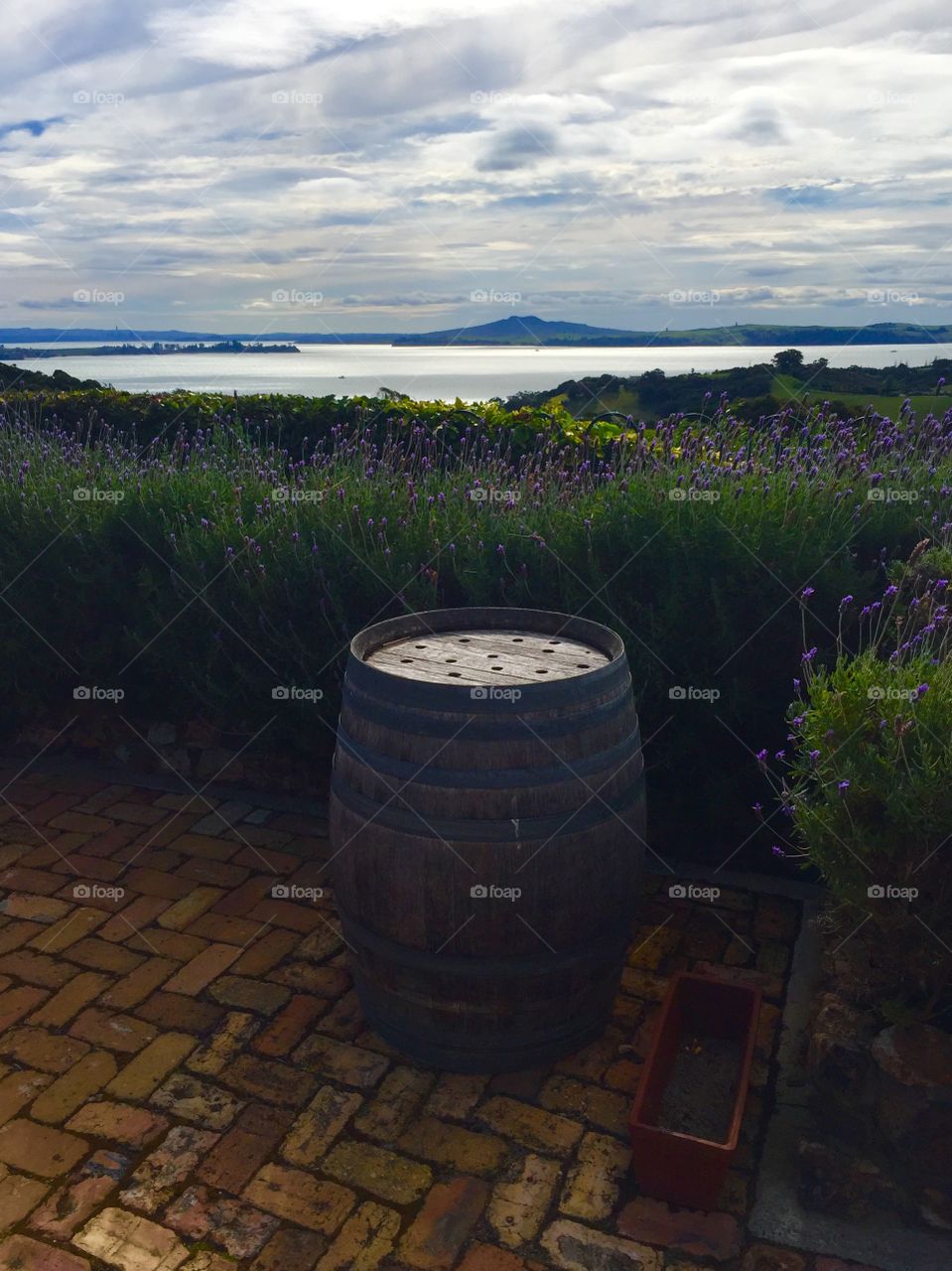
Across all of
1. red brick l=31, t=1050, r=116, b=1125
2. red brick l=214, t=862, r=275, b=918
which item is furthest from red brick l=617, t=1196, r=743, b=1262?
red brick l=214, t=862, r=275, b=918

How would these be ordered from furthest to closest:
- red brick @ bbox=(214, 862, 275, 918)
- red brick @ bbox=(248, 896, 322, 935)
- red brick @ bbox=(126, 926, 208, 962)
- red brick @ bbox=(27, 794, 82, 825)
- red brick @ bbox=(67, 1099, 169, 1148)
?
1. red brick @ bbox=(27, 794, 82, 825)
2. red brick @ bbox=(214, 862, 275, 918)
3. red brick @ bbox=(248, 896, 322, 935)
4. red brick @ bbox=(126, 926, 208, 962)
5. red brick @ bbox=(67, 1099, 169, 1148)

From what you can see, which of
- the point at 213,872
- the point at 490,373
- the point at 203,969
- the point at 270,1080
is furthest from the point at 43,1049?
the point at 490,373

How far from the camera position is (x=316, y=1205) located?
2.92 metres

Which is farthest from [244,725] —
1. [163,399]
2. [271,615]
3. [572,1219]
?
[163,399]

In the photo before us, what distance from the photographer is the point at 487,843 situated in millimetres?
3084

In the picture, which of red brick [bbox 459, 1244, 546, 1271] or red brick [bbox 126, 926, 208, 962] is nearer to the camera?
red brick [bbox 459, 1244, 546, 1271]

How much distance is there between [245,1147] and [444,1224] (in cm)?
71

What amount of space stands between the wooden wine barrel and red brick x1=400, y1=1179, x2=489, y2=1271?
1.61 ft

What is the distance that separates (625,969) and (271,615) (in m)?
2.65

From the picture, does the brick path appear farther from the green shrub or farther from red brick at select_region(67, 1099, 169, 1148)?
the green shrub

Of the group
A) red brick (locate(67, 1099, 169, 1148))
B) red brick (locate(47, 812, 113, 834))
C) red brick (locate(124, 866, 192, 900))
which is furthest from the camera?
red brick (locate(47, 812, 113, 834))

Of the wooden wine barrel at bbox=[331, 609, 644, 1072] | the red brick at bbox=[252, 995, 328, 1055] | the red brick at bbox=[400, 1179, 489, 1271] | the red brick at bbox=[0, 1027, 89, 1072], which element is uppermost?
the wooden wine barrel at bbox=[331, 609, 644, 1072]

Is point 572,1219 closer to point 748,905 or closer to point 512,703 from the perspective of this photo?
point 512,703

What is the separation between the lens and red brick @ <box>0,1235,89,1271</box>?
8.95 feet
